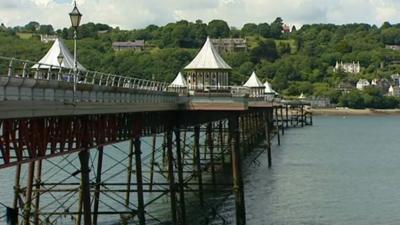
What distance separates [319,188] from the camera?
71.6m

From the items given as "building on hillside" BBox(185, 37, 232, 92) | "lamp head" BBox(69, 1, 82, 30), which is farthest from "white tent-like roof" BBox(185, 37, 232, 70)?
"lamp head" BBox(69, 1, 82, 30)

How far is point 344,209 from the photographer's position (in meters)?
59.7

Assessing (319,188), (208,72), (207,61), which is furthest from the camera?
(319,188)

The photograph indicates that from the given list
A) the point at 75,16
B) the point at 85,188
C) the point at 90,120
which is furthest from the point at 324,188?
the point at 75,16

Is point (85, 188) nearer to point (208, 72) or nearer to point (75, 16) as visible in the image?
point (75, 16)

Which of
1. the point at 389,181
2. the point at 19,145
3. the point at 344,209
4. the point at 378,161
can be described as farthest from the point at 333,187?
the point at 19,145

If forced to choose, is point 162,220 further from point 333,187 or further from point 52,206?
point 333,187

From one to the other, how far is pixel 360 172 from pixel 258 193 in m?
23.7

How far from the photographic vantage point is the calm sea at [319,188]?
5553 centimetres

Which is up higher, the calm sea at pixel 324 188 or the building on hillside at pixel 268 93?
the building on hillside at pixel 268 93

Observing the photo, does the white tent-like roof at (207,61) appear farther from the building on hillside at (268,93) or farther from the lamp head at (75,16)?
the building on hillside at (268,93)

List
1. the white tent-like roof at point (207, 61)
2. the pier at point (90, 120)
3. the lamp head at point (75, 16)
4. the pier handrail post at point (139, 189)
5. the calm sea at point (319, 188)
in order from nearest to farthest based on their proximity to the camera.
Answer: the pier at point (90, 120) → the lamp head at point (75, 16) → the pier handrail post at point (139, 189) → the calm sea at point (319, 188) → the white tent-like roof at point (207, 61)

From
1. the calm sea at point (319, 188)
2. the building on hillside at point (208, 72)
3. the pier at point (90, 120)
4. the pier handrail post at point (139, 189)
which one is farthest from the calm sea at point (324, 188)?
the pier handrail post at point (139, 189)

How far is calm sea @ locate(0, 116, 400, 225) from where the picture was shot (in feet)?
182
